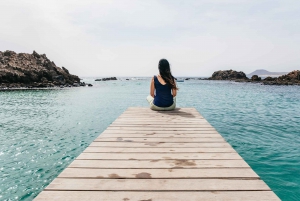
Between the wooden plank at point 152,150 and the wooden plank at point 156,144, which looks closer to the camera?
the wooden plank at point 152,150

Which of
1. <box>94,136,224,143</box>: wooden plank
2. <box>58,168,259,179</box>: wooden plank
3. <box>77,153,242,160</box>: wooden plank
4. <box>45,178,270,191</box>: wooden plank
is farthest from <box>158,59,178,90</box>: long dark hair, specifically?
<box>45,178,270,191</box>: wooden plank

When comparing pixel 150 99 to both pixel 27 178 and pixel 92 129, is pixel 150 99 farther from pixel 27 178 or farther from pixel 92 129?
pixel 27 178

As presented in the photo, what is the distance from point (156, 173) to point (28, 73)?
57241 millimetres

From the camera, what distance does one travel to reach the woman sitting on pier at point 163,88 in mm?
7668

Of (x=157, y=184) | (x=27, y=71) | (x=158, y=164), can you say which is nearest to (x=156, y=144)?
(x=158, y=164)

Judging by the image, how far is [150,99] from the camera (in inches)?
346

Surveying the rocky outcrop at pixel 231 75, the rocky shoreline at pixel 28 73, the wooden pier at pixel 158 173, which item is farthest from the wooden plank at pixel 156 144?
the rocky outcrop at pixel 231 75

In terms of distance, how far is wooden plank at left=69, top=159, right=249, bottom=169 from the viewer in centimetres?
318

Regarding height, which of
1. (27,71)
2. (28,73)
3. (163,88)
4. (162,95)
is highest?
(27,71)

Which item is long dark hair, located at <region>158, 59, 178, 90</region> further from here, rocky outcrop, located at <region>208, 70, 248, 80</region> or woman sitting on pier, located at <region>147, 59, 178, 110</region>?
rocky outcrop, located at <region>208, 70, 248, 80</region>

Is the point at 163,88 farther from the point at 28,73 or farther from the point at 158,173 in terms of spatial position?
the point at 28,73

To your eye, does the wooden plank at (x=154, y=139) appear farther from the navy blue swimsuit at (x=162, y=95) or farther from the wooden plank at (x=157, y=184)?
the navy blue swimsuit at (x=162, y=95)

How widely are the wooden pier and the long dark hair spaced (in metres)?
3.23

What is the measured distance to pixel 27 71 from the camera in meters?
51.1
